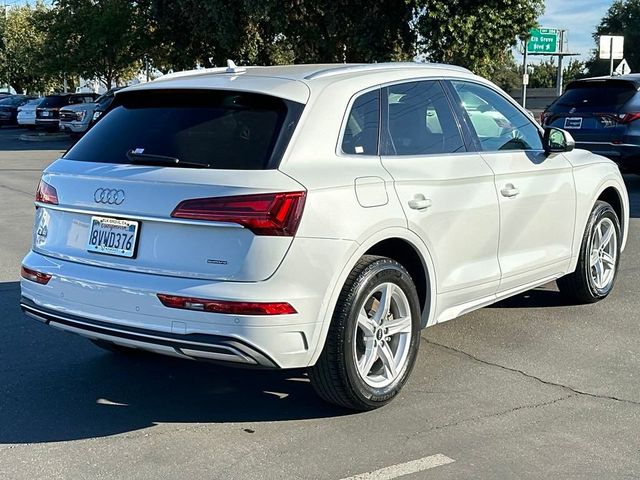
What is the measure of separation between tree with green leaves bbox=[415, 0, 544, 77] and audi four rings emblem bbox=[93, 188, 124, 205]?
1850 centimetres

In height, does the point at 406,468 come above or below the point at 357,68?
below

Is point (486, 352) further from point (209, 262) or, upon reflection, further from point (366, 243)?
point (209, 262)

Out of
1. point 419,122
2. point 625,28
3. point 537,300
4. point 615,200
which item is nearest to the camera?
point 419,122

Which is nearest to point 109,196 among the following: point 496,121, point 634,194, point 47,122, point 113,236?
point 113,236

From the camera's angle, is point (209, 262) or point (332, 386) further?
point (332, 386)

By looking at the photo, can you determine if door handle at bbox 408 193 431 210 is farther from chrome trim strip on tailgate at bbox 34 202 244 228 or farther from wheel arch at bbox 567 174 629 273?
wheel arch at bbox 567 174 629 273

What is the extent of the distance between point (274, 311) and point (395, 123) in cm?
149

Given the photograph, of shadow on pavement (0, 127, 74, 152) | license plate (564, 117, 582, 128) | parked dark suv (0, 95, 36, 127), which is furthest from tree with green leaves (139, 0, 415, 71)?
parked dark suv (0, 95, 36, 127)

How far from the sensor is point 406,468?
3850 millimetres

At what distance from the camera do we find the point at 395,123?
4.82 metres

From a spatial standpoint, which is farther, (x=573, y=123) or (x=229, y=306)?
(x=573, y=123)

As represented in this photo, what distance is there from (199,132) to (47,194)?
0.96 m

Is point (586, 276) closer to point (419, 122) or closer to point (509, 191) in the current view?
point (509, 191)

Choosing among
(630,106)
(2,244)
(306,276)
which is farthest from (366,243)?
(630,106)
